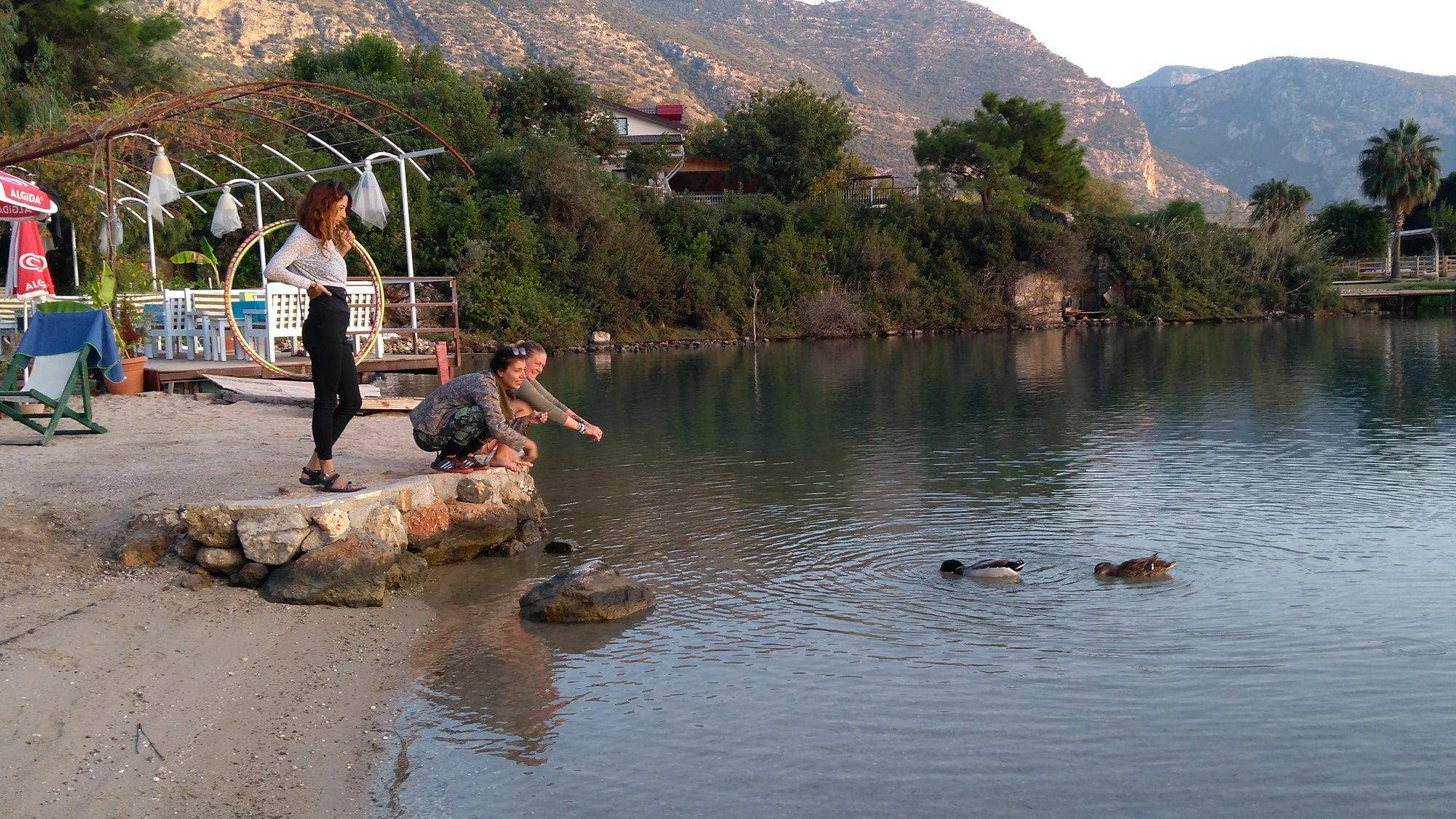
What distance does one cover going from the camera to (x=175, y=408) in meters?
12.9

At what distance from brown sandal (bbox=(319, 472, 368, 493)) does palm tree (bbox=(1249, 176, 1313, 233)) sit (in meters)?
58.4

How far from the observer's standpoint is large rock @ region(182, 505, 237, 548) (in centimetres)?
738

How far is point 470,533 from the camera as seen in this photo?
8.97 m

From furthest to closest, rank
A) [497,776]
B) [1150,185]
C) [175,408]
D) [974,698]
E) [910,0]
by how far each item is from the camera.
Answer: [910,0], [1150,185], [175,408], [974,698], [497,776]

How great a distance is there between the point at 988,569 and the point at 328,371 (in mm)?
4383

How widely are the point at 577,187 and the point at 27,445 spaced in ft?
110

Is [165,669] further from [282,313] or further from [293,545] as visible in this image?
[282,313]

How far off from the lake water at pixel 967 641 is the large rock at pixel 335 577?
1.65 feet

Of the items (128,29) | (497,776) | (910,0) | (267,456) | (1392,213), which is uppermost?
(910,0)

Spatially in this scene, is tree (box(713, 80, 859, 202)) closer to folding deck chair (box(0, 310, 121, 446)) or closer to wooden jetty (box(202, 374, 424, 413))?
wooden jetty (box(202, 374, 424, 413))

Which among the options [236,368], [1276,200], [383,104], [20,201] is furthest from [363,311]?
[1276,200]

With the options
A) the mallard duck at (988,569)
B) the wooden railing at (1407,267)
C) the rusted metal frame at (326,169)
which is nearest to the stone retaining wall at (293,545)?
the mallard duck at (988,569)

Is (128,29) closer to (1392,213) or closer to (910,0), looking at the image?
(1392,213)

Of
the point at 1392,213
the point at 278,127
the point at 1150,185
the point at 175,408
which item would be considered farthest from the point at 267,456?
the point at 1150,185
